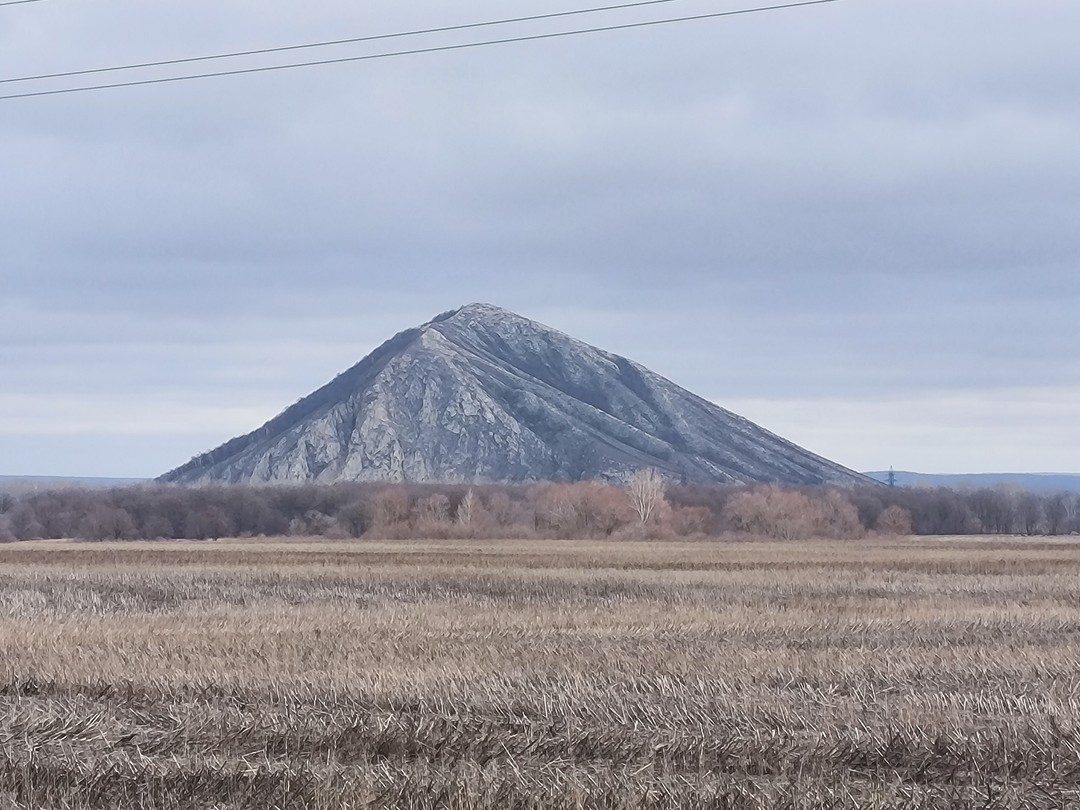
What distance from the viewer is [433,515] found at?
5428 inches

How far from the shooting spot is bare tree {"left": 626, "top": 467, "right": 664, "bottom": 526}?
454 ft

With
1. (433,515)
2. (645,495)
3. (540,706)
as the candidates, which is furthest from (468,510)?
(540,706)

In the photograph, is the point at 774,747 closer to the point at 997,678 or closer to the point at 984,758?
the point at 984,758

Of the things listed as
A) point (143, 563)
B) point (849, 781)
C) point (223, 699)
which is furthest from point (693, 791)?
point (143, 563)

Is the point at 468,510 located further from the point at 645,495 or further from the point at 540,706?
the point at 540,706

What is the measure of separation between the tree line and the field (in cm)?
8583

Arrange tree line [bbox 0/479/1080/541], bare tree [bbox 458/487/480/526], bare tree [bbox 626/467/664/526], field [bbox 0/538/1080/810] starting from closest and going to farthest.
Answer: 1. field [bbox 0/538/1080/810]
2. tree line [bbox 0/479/1080/541]
3. bare tree [bbox 626/467/664/526]
4. bare tree [bbox 458/487/480/526]

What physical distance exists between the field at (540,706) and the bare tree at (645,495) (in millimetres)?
102261

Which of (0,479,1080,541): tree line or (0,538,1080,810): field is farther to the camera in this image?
(0,479,1080,541): tree line

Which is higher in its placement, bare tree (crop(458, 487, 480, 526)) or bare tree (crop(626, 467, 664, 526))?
bare tree (crop(626, 467, 664, 526))

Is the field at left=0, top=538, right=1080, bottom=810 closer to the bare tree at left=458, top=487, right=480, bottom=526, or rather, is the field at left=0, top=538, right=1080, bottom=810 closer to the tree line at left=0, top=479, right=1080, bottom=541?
the tree line at left=0, top=479, right=1080, bottom=541

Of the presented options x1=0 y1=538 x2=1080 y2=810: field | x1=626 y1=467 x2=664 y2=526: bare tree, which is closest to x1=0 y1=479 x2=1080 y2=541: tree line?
x1=626 y1=467 x2=664 y2=526: bare tree

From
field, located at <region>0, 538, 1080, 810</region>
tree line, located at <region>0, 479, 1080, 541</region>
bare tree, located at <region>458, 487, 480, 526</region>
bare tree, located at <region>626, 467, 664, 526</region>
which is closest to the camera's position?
field, located at <region>0, 538, 1080, 810</region>

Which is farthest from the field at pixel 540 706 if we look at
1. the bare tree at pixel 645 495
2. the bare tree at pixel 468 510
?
the bare tree at pixel 468 510
